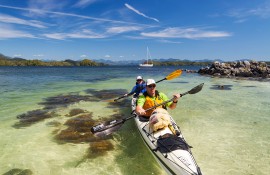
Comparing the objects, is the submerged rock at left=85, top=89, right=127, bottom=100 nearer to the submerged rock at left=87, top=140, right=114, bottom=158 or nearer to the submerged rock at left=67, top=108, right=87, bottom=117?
the submerged rock at left=67, top=108, right=87, bottom=117

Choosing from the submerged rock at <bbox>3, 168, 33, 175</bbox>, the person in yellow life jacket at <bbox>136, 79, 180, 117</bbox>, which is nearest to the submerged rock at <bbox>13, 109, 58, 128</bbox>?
the submerged rock at <bbox>3, 168, 33, 175</bbox>

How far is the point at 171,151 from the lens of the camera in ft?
22.4

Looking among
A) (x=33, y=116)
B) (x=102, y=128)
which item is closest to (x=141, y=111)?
(x=102, y=128)

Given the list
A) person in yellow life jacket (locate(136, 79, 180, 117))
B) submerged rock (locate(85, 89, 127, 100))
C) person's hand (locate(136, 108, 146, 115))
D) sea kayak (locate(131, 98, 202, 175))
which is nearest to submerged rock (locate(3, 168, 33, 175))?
sea kayak (locate(131, 98, 202, 175))

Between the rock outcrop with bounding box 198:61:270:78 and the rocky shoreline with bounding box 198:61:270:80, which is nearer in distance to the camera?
the rocky shoreline with bounding box 198:61:270:80

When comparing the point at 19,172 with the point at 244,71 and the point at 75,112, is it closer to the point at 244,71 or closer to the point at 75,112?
the point at 75,112

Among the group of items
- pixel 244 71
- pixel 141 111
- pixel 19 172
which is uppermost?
pixel 141 111

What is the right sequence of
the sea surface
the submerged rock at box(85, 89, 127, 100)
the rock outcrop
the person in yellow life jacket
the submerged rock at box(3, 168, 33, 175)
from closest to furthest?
the submerged rock at box(3, 168, 33, 175) → the sea surface → the person in yellow life jacket → the submerged rock at box(85, 89, 127, 100) → the rock outcrop

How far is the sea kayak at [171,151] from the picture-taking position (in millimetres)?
6133

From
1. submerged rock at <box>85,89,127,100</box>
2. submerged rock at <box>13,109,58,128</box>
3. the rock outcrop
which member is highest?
the rock outcrop

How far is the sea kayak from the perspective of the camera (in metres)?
6.13

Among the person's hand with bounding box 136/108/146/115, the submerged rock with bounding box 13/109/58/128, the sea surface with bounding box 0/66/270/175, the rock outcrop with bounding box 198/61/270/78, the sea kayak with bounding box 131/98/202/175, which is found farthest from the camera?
the rock outcrop with bounding box 198/61/270/78

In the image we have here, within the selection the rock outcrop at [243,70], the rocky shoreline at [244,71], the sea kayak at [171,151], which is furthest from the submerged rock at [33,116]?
the rock outcrop at [243,70]

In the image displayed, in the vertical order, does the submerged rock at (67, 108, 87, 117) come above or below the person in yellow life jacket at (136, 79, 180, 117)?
below
